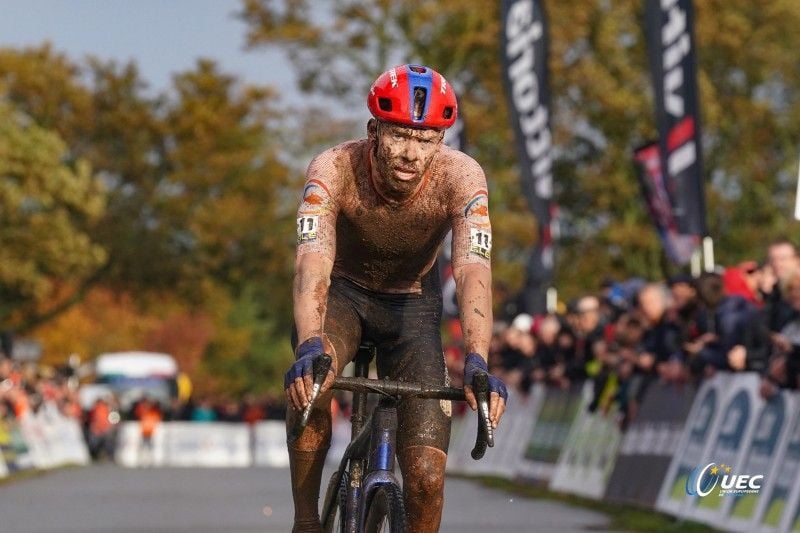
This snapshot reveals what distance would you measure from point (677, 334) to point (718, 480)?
105 inches

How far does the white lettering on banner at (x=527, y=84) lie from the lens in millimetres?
26891

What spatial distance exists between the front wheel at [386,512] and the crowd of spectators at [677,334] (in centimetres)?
534

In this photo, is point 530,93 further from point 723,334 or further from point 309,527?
point 309,527

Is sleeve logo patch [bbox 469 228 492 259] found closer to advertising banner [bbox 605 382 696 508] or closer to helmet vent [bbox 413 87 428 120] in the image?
helmet vent [bbox 413 87 428 120]

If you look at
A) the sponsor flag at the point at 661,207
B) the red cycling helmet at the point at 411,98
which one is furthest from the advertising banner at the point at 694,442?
the red cycling helmet at the point at 411,98

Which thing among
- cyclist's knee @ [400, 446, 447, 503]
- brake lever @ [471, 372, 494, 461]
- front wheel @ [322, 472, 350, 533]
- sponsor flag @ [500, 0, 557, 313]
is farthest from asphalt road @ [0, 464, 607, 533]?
sponsor flag @ [500, 0, 557, 313]

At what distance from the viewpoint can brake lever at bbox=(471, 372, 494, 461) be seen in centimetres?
664

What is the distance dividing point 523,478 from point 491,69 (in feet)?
84.0

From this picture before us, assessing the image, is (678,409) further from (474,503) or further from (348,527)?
(348,527)

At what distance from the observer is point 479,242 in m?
7.55

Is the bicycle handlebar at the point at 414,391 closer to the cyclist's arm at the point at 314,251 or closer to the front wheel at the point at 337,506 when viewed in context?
the cyclist's arm at the point at 314,251

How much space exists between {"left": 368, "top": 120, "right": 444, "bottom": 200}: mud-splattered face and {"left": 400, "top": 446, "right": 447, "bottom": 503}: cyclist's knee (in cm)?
104

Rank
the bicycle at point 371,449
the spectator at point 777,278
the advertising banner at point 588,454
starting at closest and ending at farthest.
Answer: the bicycle at point 371,449
the spectator at point 777,278
the advertising banner at point 588,454

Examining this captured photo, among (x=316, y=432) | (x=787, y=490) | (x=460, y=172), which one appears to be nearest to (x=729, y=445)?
(x=787, y=490)
